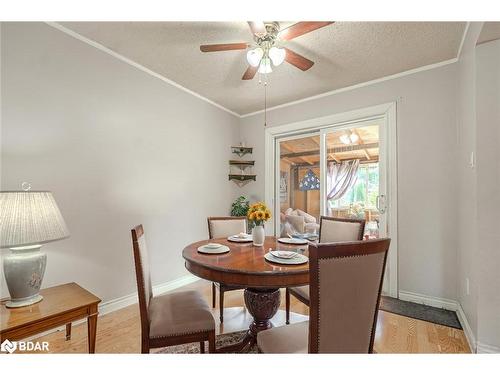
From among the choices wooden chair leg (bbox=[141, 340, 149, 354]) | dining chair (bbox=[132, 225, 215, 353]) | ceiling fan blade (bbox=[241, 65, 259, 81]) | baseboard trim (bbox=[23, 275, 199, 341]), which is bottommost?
baseboard trim (bbox=[23, 275, 199, 341])

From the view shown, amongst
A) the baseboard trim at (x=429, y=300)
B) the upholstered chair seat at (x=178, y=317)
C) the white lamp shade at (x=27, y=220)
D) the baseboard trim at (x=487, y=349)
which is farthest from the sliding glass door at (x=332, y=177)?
the white lamp shade at (x=27, y=220)

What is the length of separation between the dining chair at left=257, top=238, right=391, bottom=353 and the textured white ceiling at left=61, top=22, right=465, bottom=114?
191 centimetres

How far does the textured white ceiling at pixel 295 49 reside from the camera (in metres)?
2.08

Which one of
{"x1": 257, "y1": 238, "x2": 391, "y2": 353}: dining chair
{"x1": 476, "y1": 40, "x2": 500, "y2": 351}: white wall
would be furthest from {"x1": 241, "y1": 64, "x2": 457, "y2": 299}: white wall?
{"x1": 257, "y1": 238, "x2": 391, "y2": 353}: dining chair

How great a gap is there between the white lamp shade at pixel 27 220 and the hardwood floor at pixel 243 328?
0.98 m

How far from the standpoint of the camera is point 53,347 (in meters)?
1.85

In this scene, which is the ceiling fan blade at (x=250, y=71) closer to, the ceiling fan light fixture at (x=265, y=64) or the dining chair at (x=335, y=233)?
the ceiling fan light fixture at (x=265, y=64)

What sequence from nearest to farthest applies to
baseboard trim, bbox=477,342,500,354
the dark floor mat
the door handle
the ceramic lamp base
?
the ceramic lamp base, baseboard trim, bbox=477,342,500,354, the dark floor mat, the door handle

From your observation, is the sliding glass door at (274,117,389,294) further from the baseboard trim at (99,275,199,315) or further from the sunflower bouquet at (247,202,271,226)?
the baseboard trim at (99,275,199,315)

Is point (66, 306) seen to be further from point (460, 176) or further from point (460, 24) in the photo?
point (460, 24)

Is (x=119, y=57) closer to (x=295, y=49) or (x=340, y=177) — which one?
(x=295, y=49)

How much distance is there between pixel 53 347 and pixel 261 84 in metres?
3.26

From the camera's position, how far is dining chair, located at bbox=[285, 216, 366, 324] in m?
2.00

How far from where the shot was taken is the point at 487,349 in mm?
1728
